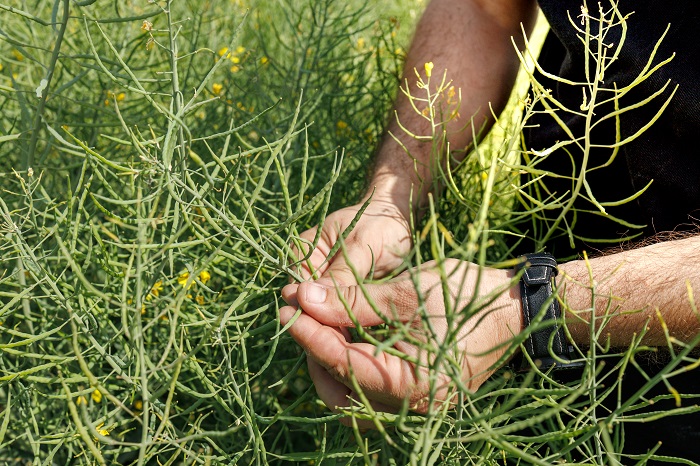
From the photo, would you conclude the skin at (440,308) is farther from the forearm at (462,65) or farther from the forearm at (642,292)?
the forearm at (462,65)

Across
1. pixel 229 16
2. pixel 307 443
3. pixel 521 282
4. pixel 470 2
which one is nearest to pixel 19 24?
pixel 229 16

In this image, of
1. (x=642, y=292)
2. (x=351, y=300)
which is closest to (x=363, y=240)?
(x=351, y=300)

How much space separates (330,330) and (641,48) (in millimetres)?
552

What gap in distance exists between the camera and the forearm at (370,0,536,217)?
1.14m

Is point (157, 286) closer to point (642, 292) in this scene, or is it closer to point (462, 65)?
point (642, 292)

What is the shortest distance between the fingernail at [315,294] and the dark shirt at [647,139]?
1.08 feet

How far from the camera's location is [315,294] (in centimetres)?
73

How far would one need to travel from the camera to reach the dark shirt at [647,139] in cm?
85

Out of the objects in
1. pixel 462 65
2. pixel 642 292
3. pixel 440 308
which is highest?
pixel 462 65

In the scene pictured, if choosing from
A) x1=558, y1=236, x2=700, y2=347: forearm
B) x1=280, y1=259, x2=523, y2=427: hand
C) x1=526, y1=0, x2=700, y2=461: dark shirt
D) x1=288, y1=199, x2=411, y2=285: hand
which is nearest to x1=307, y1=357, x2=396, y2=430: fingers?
x1=280, y1=259, x2=523, y2=427: hand

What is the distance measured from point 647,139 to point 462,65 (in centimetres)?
39

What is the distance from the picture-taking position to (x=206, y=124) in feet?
3.88

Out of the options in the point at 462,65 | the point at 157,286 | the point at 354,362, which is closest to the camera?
the point at 354,362

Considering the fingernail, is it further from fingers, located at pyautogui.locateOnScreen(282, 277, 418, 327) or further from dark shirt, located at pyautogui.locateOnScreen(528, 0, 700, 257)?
dark shirt, located at pyautogui.locateOnScreen(528, 0, 700, 257)
